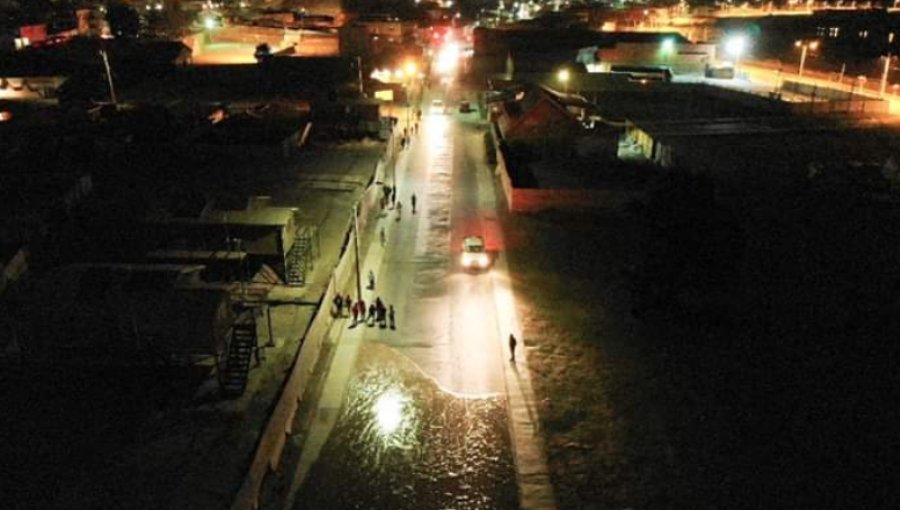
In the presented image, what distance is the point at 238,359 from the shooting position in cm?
1828

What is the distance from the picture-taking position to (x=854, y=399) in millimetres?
18625

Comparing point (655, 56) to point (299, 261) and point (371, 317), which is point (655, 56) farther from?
point (371, 317)

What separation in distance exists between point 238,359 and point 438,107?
42.8 metres

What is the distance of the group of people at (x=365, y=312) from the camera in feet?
74.3

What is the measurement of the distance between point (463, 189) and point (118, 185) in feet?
62.3

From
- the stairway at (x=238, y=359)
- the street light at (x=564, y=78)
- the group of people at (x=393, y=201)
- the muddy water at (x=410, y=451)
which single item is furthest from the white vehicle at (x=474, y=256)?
the street light at (x=564, y=78)

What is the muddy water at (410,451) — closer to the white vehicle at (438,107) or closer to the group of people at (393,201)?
the group of people at (393,201)

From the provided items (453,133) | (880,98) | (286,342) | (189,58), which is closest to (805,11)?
(880,98)

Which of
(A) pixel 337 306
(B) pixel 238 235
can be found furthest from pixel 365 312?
(B) pixel 238 235

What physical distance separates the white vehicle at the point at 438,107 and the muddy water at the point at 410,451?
3921cm

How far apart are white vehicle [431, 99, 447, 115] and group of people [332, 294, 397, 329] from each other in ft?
118

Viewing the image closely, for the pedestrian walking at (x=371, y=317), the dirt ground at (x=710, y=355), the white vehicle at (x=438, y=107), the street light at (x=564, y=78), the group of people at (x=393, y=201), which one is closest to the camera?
the dirt ground at (x=710, y=355)

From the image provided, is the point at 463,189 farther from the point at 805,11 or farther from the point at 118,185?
the point at 805,11

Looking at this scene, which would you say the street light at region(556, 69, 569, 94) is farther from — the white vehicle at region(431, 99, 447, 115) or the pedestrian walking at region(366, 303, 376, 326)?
the pedestrian walking at region(366, 303, 376, 326)
